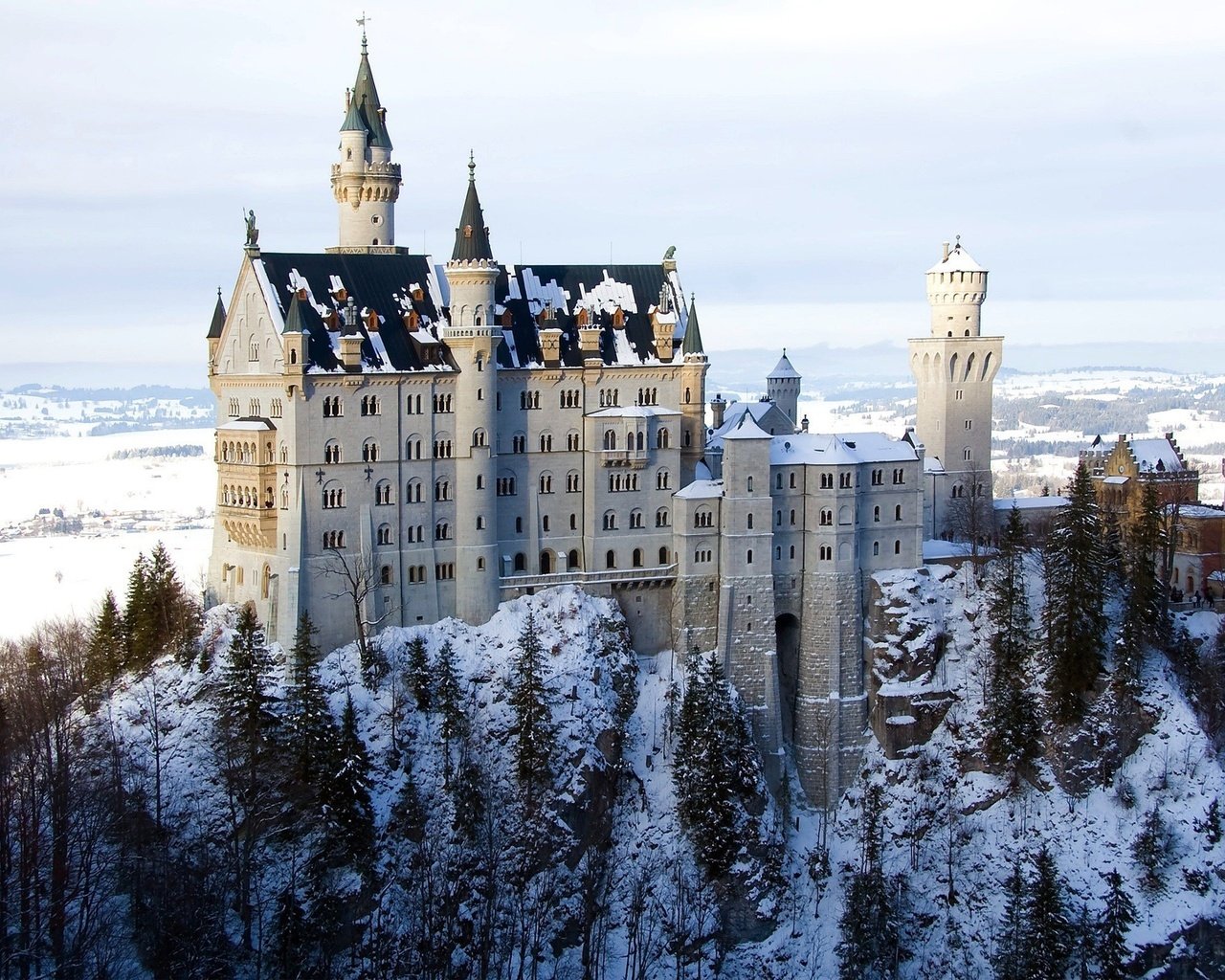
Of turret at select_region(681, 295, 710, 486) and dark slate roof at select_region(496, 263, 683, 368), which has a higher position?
dark slate roof at select_region(496, 263, 683, 368)

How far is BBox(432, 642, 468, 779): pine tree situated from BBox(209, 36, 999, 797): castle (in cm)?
553

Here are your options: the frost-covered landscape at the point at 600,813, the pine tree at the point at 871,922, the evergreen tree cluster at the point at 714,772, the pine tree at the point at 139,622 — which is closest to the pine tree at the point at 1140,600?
the frost-covered landscape at the point at 600,813

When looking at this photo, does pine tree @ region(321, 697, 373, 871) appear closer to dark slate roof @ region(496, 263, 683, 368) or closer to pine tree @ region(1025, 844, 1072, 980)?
dark slate roof @ region(496, 263, 683, 368)

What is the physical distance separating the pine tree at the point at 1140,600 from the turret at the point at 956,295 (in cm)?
1740

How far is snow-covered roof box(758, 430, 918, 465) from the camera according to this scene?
9800cm

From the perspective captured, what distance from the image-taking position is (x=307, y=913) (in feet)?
262

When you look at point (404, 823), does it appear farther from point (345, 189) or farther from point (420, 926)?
point (345, 189)

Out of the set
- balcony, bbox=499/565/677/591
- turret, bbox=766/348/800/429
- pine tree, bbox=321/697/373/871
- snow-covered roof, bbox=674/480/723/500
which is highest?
A: turret, bbox=766/348/800/429

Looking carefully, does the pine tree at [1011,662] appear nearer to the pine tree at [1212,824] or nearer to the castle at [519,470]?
the castle at [519,470]

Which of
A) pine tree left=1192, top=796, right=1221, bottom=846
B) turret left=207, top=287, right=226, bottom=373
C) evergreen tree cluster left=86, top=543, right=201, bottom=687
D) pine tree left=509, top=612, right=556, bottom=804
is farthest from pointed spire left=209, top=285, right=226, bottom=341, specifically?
pine tree left=1192, top=796, right=1221, bottom=846

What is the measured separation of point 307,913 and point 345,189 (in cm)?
4514

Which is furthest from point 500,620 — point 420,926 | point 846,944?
point 846,944

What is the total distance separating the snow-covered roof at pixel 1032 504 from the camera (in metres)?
113

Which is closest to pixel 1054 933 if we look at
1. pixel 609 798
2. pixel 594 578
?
pixel 609 798
